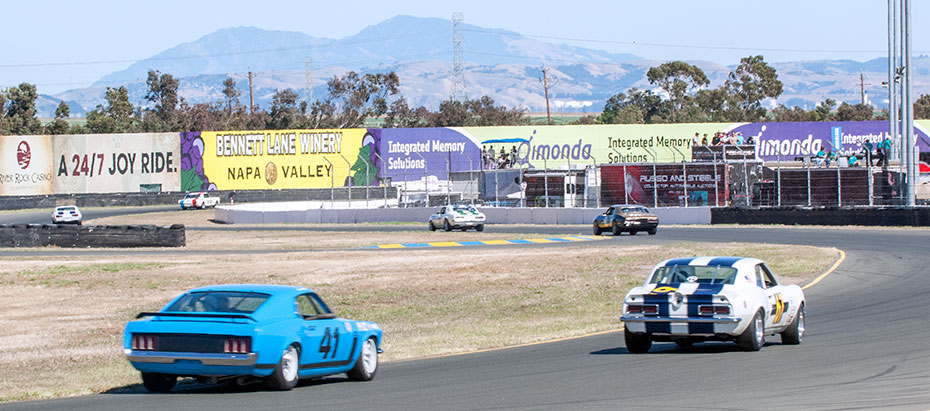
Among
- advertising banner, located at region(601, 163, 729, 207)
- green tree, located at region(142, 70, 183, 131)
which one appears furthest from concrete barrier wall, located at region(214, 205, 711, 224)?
green tree, located at region(142, 70, 183, 131)

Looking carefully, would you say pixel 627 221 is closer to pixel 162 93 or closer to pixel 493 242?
pixel 493 242

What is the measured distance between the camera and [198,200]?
236 ft

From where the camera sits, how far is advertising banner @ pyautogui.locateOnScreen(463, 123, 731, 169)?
76750 mm

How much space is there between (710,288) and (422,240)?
30.5 meters

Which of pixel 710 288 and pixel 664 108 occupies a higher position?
pixel 664 108

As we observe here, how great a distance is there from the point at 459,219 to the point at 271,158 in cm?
3062

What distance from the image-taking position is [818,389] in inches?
406

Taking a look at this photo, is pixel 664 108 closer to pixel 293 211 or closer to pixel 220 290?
pixel 293 211

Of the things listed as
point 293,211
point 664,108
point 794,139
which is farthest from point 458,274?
point 664,108

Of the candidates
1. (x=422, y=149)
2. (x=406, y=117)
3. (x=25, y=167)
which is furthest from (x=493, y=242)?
(x=406, y=117)

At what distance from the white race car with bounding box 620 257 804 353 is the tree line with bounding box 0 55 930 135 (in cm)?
8843

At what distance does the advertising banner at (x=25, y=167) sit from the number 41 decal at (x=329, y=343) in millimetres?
68581

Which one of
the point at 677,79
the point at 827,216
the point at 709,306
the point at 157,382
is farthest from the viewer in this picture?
the point at 677,79

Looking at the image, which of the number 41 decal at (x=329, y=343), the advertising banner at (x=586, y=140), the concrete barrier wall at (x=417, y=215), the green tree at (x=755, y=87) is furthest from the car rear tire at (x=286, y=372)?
the green tree at (x=755, y=87)
